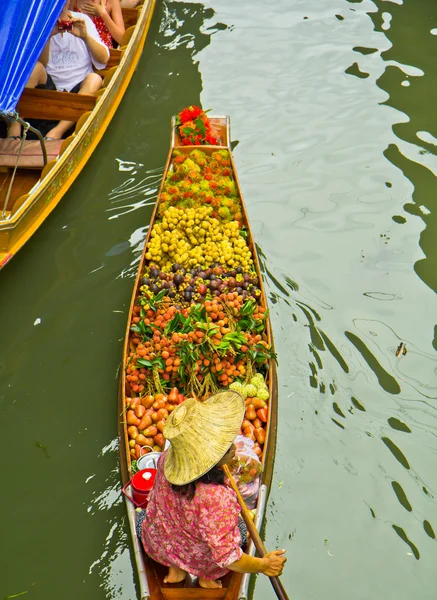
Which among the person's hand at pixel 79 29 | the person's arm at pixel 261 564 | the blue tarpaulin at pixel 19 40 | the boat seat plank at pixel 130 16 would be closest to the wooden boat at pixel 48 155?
the person's hand at pixel 79 29

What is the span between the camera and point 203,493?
2639 mm

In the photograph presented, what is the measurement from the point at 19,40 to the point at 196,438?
14.0 ft

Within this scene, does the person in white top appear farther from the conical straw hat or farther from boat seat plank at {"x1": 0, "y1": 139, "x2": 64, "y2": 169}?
the conical straw hat

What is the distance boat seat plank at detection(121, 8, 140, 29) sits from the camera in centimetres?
Result: 798

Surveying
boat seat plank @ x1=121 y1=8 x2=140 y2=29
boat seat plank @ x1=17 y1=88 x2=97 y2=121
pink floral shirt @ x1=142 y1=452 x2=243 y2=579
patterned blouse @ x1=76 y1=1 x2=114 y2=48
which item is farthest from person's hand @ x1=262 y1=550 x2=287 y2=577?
boat seat plank @ x1=121 y1=8 x2=140 y2=29

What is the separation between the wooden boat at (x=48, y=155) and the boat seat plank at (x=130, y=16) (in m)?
1.05

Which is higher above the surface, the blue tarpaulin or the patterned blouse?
the blue tarpaulin

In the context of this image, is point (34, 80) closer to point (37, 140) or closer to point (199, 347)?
point (37, 140)

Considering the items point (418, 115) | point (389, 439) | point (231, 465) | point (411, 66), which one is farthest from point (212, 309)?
point (411, 66)

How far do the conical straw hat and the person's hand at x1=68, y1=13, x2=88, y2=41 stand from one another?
17.1ft

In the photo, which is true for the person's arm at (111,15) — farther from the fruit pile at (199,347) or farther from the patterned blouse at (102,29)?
the fruit pile at (199,347)

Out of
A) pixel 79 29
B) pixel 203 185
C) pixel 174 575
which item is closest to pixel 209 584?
pixel 174 575

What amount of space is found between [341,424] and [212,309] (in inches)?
49.0

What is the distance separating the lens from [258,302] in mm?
4621
